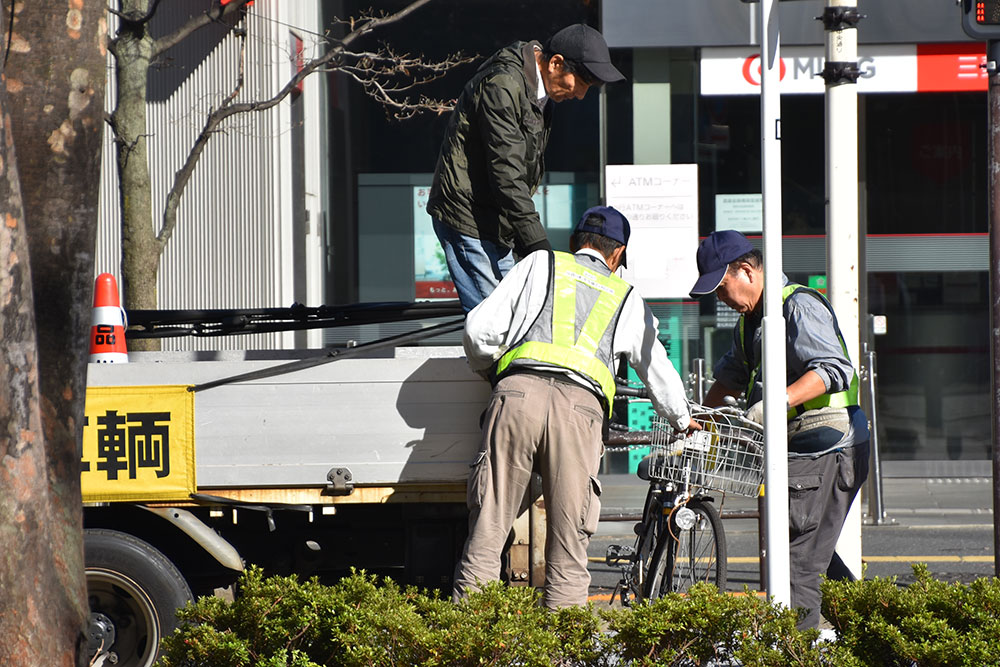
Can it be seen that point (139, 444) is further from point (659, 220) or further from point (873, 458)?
point (659, 220)

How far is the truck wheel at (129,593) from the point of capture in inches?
179

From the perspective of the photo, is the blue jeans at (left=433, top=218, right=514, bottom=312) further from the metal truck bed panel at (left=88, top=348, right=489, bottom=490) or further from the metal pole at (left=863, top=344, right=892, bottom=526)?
the metal pole at (left=863, top=344, right=892, bottom=526)

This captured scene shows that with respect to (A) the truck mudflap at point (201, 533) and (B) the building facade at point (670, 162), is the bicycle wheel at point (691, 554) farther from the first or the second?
(B) the building facade at point (670, 162)

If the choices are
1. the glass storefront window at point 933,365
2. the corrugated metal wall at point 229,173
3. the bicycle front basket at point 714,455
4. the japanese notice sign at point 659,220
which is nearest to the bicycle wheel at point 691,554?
the bicycle front basket at point 714,455

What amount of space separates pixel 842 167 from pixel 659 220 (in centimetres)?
619

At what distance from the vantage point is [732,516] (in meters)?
6.96

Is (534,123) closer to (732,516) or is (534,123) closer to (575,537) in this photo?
(575,537)

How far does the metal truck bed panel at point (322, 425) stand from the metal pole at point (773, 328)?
1.28 metres

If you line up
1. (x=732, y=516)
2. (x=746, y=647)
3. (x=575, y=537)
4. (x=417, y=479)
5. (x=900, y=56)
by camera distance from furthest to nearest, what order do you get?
(x=900, y=56), (x=732, y=516), (x=417, y=479), (x=575, y=537), (x=746, y=647)

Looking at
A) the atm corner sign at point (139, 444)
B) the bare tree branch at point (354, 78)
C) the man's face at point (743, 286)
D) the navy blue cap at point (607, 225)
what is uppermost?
the bare tree branch at point (354, 78)

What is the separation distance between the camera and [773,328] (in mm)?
3730

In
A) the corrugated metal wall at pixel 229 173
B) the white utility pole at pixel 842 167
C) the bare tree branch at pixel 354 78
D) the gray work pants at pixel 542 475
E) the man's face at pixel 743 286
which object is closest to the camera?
the gray work pants at pixel 542 475

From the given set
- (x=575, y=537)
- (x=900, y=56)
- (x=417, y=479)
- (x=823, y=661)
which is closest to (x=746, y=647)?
(x=823, y=661)

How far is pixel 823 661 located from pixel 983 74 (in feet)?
35.1
